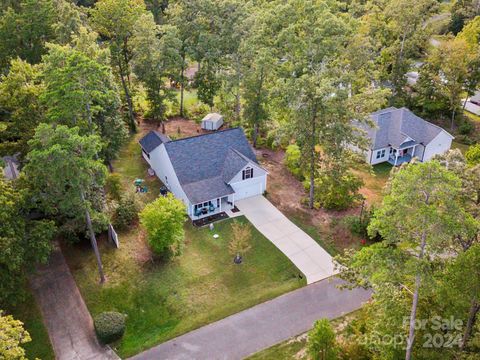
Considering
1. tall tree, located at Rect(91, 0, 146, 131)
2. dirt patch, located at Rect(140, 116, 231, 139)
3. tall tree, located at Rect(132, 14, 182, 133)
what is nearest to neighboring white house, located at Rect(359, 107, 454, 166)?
dirt patch, located at Rect(140, 116, 231, 139)

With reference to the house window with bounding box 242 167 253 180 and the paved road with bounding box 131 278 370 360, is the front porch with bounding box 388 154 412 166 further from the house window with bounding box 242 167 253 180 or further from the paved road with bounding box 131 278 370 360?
A: the paved road with bounding box 131 278 370 360

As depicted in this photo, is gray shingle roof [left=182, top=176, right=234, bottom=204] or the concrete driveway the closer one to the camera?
the concrete driveway

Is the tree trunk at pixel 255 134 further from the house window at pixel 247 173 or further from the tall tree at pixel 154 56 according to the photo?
the tall tree at pixel 154 56

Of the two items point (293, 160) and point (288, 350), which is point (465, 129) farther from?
point (288, 350)

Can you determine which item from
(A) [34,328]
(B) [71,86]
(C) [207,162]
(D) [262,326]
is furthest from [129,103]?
(D) [262,326]

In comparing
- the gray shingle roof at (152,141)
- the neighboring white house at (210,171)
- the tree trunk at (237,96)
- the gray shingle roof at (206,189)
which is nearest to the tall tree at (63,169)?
the gray shingle roof at (206,189)

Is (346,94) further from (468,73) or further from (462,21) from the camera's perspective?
(462,21)
